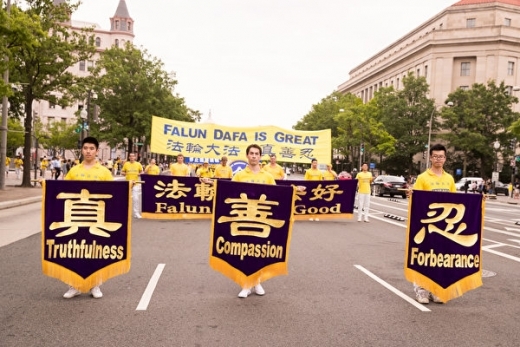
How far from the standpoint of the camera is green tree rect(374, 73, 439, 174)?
62094 millimetres

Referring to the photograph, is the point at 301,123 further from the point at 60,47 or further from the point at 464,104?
the point at 60,47

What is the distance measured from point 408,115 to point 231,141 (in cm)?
4991

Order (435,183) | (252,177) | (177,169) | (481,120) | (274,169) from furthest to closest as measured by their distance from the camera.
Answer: (481,120)
(177,169)
(274,169)
(252,177)
(435,183)

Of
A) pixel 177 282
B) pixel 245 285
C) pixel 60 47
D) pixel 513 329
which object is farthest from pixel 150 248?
pixel 60 47

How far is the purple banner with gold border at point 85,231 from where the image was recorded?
6.09m

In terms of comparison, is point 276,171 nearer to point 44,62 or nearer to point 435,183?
point 435,183

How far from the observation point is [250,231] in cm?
636

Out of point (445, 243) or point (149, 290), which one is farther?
point (149, 290)

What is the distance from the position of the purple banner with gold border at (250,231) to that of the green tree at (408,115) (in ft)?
189

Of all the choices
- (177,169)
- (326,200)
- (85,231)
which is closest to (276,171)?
(326,200)

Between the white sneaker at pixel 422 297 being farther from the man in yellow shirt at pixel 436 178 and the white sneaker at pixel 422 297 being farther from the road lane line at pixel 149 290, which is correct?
the road lane line at pixel 149 290

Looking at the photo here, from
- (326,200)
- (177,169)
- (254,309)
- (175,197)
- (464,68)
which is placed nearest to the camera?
(254,309)

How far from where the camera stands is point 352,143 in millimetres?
62312

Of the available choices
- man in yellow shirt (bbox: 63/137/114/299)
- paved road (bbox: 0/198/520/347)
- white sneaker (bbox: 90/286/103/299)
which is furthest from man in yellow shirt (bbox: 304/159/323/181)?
white sneaker (bbox: 90/286/103/299)
